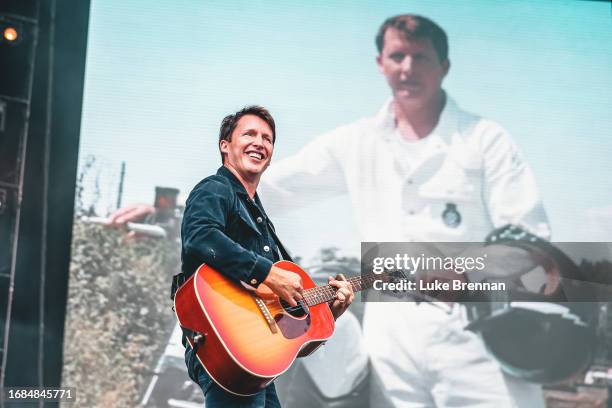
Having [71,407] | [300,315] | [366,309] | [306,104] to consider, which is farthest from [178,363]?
[300,315]

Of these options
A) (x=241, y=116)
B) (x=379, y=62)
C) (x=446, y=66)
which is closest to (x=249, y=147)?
(x=241, y=116)

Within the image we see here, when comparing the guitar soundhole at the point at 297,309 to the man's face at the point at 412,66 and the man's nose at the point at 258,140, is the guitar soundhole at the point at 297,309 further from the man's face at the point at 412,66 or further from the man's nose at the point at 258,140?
the man's face at the point at 412,66

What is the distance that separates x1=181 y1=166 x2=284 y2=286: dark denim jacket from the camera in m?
2.25

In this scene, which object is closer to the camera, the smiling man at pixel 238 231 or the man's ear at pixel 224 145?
the smiling man at pixel 238 231

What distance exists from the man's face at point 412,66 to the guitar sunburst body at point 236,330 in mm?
2989

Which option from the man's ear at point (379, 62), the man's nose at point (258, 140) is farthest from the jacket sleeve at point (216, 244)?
the man's ear at point (379, 62)

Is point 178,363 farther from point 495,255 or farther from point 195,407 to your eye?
point 495,255

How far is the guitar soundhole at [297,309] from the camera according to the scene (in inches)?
97.8

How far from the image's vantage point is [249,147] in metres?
2.54

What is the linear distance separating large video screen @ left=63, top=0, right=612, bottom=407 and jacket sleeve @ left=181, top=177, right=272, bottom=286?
2.40 m

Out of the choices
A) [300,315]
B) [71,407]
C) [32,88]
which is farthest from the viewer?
[32,88]

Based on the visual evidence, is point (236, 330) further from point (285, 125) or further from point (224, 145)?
point (285, 125)

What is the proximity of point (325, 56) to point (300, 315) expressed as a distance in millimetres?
2927

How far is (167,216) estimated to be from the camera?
4770 mm
